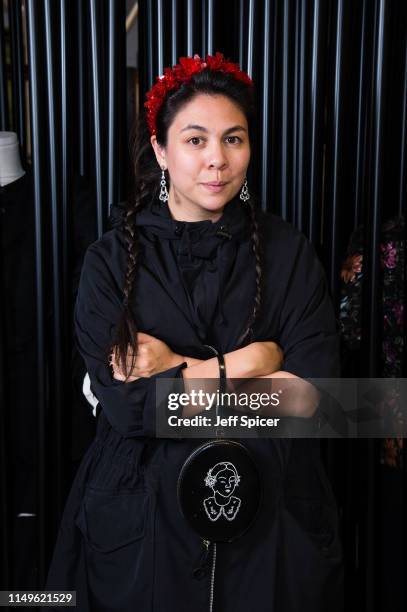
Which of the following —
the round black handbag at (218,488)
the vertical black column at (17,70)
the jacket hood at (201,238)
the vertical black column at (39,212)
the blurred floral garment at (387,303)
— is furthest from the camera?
the vertical black column at (17,70)

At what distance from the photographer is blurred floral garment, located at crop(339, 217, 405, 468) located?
1.95m

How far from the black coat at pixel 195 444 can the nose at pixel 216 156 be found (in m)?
0.14

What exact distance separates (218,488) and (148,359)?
28cm

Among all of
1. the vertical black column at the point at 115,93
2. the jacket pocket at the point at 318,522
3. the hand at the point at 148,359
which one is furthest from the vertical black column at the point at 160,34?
the jacket pocket at the point at 318,522

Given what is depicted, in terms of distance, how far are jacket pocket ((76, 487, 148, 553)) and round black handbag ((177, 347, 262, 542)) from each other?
0.39 ft

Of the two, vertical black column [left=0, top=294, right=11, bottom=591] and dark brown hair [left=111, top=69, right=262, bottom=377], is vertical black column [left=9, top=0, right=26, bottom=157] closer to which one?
vertical black column [left=0, top=294, right=11, bottom=591]

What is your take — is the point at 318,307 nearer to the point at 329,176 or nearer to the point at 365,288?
the point at 365,288

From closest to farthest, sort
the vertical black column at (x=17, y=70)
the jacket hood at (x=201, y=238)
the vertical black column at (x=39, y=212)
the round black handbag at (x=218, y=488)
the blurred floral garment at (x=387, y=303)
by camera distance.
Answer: the round black handbag at (x=218, y=488), the jacket hood at (x=201, y=238), the vertical black column at (x=39, y=212), the blurred floral garment at (x=387, y=303), the vertical black column at (x=17, y=70)

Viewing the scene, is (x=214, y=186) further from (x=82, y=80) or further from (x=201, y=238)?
(x=82, y=80)

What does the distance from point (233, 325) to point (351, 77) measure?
2.68ft

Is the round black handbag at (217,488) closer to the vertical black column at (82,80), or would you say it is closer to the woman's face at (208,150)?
the woman's face at (208,150)

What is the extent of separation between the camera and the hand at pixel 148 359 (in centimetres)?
148

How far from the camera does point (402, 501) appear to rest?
2.01m

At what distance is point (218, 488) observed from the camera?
57.1 inches
